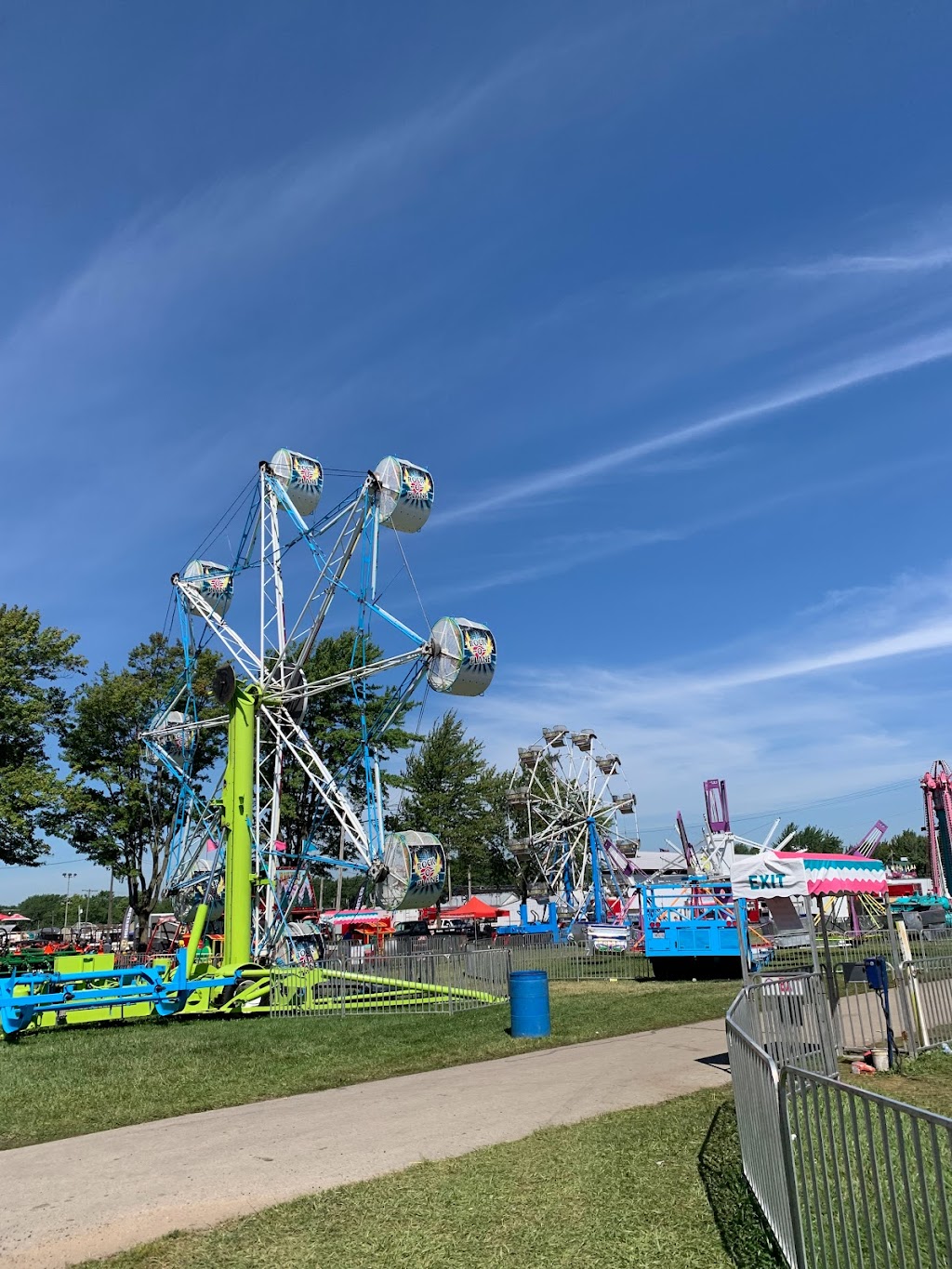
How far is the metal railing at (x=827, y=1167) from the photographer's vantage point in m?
3.26

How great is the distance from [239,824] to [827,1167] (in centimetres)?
1815

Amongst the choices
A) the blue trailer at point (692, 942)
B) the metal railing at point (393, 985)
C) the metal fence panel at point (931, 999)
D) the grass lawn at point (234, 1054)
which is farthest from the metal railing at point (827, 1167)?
the blue trailer at point (692, 942)

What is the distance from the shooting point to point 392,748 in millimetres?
40188

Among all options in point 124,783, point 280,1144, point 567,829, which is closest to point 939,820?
point 567,829

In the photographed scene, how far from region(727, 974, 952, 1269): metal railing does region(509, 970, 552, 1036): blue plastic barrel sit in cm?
602

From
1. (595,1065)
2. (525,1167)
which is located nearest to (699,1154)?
(525,1167)

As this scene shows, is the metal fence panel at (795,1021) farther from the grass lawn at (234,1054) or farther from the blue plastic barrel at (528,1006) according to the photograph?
the blue plastic barrel at (528,1006)

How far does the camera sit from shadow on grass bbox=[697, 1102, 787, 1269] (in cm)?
491

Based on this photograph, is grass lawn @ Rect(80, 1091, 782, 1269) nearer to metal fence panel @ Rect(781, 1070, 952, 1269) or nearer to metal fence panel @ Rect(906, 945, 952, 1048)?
metal fence panel @ Rect(781, 1070, 952, 1269)

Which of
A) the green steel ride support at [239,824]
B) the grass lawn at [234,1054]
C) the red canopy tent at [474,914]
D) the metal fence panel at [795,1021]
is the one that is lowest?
the red canopy tent at [474,914]

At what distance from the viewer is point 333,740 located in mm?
38406

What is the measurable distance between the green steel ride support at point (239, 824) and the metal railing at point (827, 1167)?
584 inches

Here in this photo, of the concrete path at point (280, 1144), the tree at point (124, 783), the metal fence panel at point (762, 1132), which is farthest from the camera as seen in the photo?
the tree at point (124, 783)

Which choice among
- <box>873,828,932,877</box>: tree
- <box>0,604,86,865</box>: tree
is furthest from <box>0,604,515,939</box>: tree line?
<box>873,828,932,877</box>: tree
